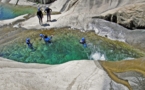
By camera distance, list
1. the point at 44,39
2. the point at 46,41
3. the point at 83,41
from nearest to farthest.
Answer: the point at 83,41 → the point at 46,41 → the point at 44,39

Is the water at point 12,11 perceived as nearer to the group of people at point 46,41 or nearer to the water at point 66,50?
the water at point 66,50

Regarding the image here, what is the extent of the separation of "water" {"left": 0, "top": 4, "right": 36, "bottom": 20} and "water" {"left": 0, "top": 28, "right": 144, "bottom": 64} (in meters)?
12.5

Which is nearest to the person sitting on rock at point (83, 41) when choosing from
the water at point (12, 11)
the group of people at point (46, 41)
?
the group of people at point (46, 41)

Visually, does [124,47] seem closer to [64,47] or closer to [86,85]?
[64,47]

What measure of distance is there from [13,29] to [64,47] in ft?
27.0

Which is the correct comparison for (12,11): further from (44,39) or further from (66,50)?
(66,50)

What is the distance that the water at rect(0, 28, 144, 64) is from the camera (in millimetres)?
18234

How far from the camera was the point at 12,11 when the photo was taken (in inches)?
1442

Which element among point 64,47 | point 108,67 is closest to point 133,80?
point 108,67

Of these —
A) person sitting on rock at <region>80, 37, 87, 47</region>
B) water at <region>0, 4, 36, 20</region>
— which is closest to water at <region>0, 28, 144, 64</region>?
person sitting on rock at <region>80, 37, 87, 47</region>

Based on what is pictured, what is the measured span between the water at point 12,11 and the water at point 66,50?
12456 mm

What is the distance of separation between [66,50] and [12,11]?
67.0 feet

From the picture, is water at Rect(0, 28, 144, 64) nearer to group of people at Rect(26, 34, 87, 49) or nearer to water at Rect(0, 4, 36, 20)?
group of people at Rect(26, 34, 87, 49)

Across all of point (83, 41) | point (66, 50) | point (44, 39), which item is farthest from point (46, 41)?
point (83, 41)
